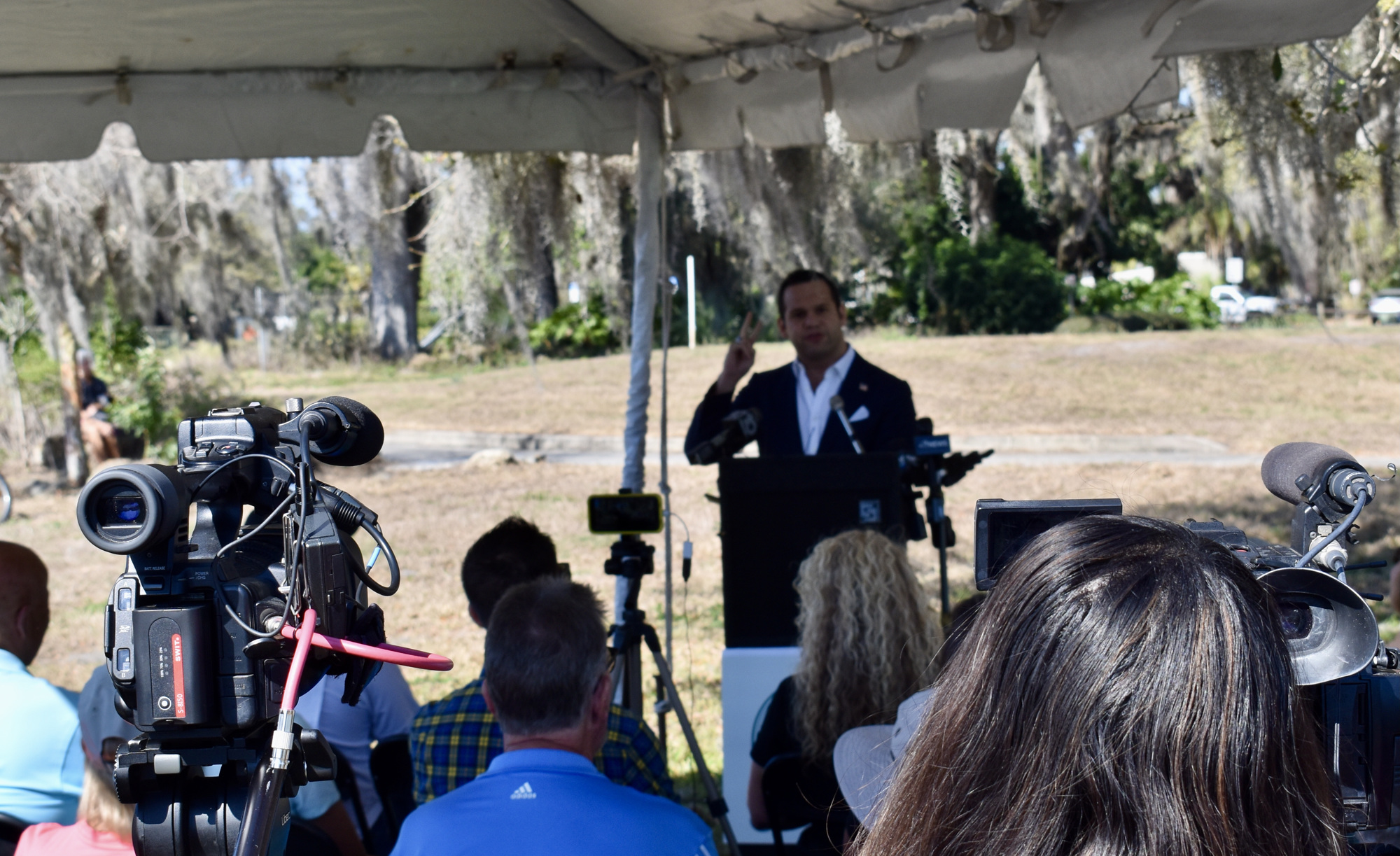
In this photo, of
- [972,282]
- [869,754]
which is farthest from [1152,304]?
[869,754]

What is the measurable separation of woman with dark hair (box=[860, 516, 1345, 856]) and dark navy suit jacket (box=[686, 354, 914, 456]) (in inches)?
117

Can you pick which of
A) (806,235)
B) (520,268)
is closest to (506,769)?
(520,268)

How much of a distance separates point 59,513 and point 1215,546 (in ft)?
36.8

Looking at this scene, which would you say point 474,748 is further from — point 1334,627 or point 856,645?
point 1334,627

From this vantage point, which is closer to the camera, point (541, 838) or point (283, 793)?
point (283, 793)

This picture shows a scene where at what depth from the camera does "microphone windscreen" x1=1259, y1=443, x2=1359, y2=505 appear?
1.28 m

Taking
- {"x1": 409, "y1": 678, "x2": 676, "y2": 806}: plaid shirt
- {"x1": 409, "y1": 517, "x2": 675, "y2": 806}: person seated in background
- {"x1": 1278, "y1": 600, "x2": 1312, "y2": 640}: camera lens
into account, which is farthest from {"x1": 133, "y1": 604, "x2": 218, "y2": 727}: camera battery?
{"x1": 1278, "y1": 600, "x2": 1312, "y2": 640}: camera lens

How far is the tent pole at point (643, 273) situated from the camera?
361 centimetres

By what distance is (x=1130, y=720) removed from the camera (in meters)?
0.74

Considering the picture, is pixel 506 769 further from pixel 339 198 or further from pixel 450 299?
pixel 339 198

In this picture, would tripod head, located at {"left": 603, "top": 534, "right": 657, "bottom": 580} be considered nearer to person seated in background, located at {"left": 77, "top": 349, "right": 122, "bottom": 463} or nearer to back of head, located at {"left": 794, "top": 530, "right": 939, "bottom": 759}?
back of head, located at {"left": 794, "top": 530, "right": 939, "bottom": 759}

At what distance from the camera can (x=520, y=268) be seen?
533 centimetres

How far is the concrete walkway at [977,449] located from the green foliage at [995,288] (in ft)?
16.3

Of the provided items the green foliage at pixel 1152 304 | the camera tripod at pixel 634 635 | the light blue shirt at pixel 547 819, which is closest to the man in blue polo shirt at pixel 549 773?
the light blue shirt at pixel 547 819
